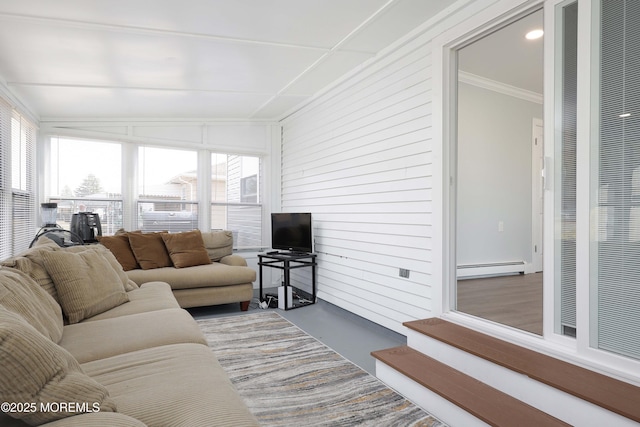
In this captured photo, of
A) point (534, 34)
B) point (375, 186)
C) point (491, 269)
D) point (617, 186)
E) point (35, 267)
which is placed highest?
point (534, 34)

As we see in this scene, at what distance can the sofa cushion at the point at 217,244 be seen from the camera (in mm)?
5070

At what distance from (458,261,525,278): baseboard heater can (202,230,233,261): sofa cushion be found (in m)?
3.24

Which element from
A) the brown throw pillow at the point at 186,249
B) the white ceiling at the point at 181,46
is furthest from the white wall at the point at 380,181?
the brown throw pillow at the point at 186,249

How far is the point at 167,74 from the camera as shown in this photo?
3648mm

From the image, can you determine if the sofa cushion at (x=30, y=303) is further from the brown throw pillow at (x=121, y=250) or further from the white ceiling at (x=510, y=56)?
the white ceiling at (x=510, y=56)

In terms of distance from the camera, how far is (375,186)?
3793 mm

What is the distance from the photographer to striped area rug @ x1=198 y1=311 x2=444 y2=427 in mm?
2150

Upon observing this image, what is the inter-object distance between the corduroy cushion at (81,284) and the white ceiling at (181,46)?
5.32 feet

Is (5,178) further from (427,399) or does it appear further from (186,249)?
(427,399)

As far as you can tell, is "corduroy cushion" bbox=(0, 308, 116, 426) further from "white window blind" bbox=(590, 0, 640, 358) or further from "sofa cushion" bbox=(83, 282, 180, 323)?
"white window blind" bbox=(590, 0, 640, 358)

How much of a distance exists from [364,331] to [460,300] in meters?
1.07

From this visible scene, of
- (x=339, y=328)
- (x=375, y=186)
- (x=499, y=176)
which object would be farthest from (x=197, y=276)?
(x=499, y=176)

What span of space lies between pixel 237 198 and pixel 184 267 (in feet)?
5.59

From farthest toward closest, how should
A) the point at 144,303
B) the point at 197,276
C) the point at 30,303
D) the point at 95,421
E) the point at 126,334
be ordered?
the point at 197,276
the point at 144,303
the point at 126,334
the point at 30,303
the point at 95,421
